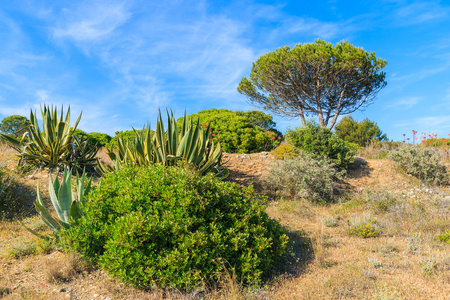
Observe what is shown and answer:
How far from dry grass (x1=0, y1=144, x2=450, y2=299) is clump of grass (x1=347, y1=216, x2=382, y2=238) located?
7cm

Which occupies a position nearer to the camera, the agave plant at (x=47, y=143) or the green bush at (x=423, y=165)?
the agave plant at (x=47, y=143)

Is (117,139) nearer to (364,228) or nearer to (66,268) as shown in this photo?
(66,268)

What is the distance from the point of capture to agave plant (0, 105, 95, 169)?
8266 millimetres

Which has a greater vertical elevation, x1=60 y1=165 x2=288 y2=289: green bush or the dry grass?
x1=60 y1=165 x2=288 y2=289: green bush

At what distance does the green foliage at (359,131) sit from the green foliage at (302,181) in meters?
18.9

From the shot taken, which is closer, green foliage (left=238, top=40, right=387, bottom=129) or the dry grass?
the dry grass

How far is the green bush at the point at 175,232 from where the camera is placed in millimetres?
3252

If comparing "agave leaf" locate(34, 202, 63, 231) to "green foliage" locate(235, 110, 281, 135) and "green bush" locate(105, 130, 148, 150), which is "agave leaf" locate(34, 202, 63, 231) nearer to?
"green bush" locate(105, 130, 148, 150)

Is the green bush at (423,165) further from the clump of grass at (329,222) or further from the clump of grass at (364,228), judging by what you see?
the clump of grass at (329,222)

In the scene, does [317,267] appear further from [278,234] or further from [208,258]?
[208,258]

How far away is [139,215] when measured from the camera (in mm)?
3395

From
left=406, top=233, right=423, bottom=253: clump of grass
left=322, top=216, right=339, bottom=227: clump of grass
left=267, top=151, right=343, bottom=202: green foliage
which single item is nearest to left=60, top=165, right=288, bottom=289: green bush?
left=406, top=233, right=423, bottom=253: clump of grass

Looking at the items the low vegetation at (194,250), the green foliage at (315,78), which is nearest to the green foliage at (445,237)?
the low vegetation at (194,250)

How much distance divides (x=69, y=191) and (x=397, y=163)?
1133 cm
